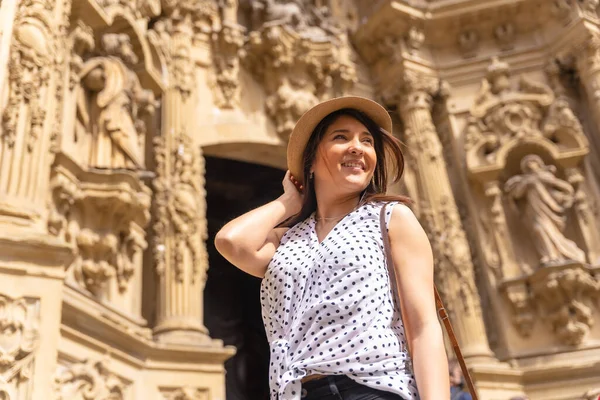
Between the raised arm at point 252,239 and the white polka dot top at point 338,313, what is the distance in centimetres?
5

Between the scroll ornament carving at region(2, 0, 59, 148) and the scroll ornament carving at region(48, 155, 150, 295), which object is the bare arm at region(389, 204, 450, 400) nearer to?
the scroll ornament carving at region(2, 0, 59, 148)

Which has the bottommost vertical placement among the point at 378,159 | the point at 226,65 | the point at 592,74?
the point at 378,159

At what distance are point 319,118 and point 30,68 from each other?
2.78 meters

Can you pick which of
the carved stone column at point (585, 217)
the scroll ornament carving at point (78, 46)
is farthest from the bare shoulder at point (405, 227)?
the carved stone column at point (585, 217)

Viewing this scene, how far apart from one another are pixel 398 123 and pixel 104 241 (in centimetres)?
463

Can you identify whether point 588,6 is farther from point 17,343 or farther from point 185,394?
point 17,343

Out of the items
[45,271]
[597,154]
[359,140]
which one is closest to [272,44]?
[597,154]

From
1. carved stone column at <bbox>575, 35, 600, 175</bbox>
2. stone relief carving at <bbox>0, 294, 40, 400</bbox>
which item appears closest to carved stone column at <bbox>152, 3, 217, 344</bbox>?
stone relief carving at <bbox>0, 294, 40, 400</bbox>

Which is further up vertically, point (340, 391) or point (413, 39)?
point (413, 39)

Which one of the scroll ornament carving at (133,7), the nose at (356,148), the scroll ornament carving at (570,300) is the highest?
the scroll ornament carving at (133,7)

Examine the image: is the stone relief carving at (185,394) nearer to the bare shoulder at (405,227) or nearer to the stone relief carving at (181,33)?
the stone relief carving at (181,33)

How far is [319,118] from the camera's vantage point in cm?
150

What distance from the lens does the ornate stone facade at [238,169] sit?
145 inches

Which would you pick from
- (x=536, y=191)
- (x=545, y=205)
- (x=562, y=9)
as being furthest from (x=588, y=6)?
(x=545, y=205)
